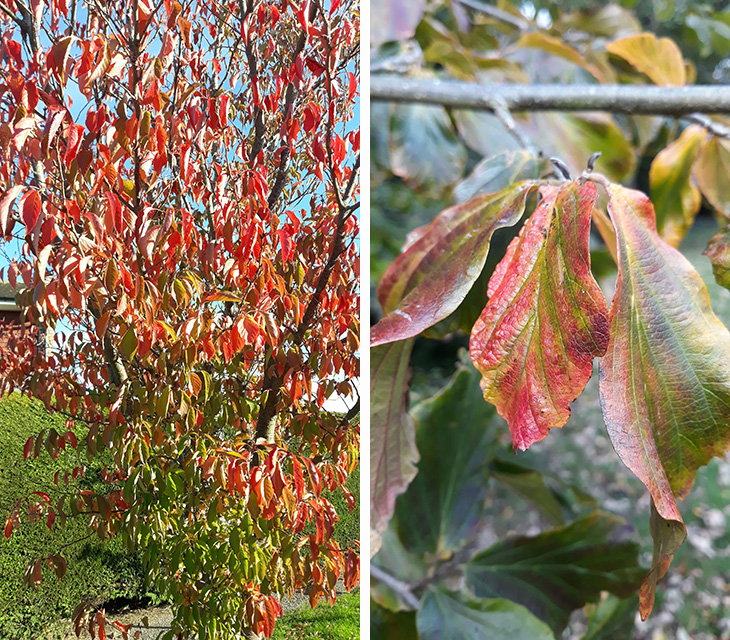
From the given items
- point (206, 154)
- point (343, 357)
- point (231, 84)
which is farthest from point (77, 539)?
point (231, 84)

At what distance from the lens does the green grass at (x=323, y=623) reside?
108 cm

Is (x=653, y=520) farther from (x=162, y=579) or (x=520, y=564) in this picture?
(x=162, y=579)

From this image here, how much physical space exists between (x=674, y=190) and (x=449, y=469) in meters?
0.46

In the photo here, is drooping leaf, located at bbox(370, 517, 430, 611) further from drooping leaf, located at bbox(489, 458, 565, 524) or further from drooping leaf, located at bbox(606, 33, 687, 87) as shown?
drooping leaf, located at bbox(606, 33, 687, 87)

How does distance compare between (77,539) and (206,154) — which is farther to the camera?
(77,539)

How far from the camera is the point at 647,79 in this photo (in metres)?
0.85

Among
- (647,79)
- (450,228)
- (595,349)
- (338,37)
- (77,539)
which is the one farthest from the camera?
(77,539)

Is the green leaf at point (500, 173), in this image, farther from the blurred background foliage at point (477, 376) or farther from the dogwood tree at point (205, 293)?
the dogwood tree at point (205, 293)

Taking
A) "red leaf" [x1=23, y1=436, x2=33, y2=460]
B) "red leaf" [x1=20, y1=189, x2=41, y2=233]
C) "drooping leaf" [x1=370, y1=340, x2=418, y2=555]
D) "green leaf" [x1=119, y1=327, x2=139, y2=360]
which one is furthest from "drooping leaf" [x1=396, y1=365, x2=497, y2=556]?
"red leaf" [x1=23, y1=436, x2=33, y2=460]

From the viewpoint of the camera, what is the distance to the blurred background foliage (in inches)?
26.6

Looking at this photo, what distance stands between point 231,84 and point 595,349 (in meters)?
0.91

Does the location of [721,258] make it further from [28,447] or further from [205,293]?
[28,447]

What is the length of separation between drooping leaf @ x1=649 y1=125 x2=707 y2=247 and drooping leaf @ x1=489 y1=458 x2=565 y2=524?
346 mm

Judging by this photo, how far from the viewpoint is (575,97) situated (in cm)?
53
